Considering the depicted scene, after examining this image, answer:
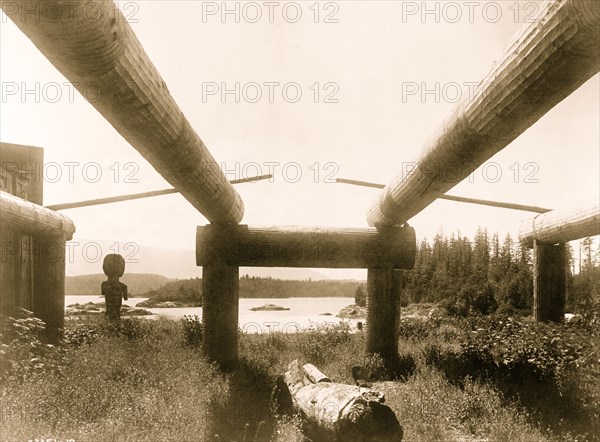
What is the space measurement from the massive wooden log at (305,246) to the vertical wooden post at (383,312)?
0.91 feet

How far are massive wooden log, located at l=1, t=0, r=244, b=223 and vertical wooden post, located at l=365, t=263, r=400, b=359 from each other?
171 inches

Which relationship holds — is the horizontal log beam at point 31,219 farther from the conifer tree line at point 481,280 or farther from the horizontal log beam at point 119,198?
the conifer tree line at point 481,280

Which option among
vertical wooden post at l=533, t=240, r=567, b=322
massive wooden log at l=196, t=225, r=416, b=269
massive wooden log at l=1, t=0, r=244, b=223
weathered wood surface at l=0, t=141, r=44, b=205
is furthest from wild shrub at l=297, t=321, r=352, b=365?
weathered wood surface at l=0, t=141, r=44, b=205

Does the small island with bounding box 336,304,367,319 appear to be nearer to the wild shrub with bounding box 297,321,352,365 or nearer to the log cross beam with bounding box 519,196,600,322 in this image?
the wild shrub with bounding box 297,321,352,365

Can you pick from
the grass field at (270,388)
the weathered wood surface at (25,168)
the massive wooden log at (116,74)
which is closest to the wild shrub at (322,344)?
the grass field at (270,388)

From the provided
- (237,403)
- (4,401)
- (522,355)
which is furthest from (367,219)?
(4,401)

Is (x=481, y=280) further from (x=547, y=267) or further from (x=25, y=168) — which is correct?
(x=25, y=168)

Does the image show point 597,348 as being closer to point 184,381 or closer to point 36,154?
point 184,381

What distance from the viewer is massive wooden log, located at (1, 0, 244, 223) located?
232 cm

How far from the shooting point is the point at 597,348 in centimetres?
531

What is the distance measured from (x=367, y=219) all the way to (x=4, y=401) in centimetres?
572

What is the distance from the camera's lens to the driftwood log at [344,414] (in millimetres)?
4359

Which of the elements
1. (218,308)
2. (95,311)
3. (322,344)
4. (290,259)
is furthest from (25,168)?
(95,311)

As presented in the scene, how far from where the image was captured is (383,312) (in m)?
8.35
